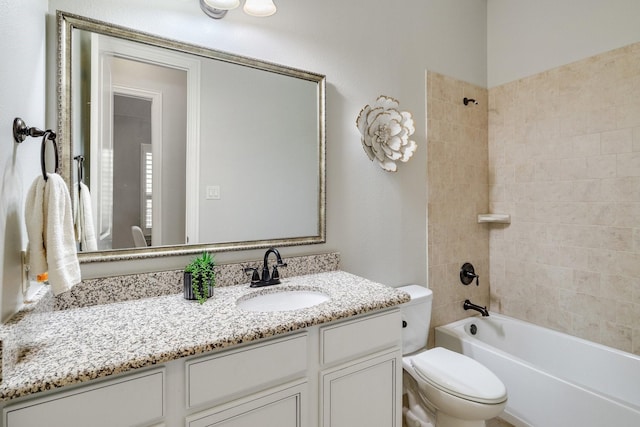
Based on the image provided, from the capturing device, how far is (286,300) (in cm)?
144

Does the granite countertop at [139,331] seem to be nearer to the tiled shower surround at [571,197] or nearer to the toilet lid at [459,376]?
the toilet lid at [459,376]

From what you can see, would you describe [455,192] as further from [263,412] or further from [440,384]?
[263,412]

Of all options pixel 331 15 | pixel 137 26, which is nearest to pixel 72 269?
pixel 137 26

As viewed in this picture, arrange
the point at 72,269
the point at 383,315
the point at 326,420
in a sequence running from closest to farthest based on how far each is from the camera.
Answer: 1. the point at 72,269
2. the point at 326,420
3. the point at 383,315

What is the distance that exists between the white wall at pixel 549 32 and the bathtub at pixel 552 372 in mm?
1843

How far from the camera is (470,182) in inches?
94.7

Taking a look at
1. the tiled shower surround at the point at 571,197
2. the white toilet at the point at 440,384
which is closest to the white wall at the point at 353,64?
the white toilet at the point at 440,384

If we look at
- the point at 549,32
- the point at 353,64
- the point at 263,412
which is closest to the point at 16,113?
the point at 263,412

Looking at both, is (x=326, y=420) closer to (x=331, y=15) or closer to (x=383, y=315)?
(x=383, y=315)

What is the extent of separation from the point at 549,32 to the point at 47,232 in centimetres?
299

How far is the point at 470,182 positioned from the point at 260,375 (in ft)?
6.84

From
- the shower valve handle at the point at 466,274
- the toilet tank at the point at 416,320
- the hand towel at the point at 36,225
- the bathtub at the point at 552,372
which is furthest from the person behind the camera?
the shower valve handle at the point at 466,274

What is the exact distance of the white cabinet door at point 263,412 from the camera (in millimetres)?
919

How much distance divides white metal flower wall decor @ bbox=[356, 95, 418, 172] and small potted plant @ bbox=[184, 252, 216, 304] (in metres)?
1.11
